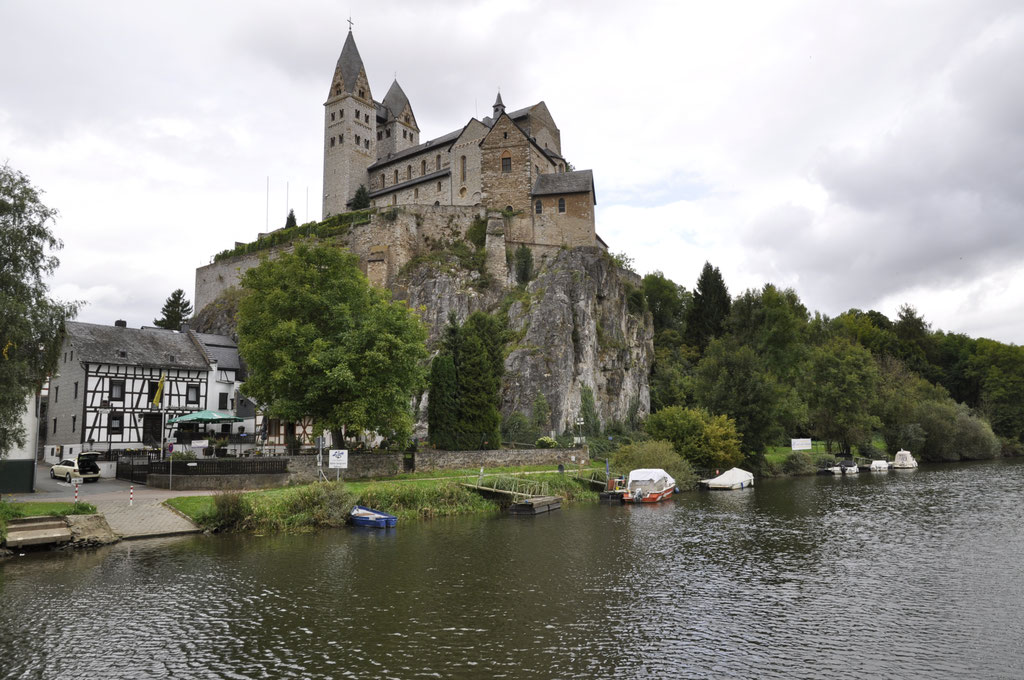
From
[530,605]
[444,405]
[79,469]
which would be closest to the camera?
[530,605]

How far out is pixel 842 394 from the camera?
55.2 m

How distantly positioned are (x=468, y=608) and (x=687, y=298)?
6567 centimetres

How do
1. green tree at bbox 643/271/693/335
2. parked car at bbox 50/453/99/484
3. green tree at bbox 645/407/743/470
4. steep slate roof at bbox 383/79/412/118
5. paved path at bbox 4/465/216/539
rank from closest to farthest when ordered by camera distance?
1. paved path at bbox 4/465/216/539
2. parked car at bbox 50/453/99/484
3. green tree at bbox 645/407/743/470
4. green tree at bbox 643/271/693/335
5. steep slate roof at bbox 383/79/412/118

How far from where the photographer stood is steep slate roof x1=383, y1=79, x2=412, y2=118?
77375 mm

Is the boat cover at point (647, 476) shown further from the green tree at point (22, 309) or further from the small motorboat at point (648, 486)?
the green tree at point (22, 309)

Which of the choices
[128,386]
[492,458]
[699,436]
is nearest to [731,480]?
[699,436]

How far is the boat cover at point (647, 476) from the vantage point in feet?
115

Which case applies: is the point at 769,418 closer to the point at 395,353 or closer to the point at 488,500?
the point at 488,500

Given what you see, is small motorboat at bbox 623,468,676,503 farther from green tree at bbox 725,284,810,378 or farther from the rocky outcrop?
green tree at bbox 725,284,810,378

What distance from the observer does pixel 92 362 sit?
39.9 m

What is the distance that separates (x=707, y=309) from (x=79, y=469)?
52.2 meters

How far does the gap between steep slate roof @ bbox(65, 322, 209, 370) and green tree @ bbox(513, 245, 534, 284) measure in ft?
75.7

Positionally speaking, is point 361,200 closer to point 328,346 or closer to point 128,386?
point 128,386

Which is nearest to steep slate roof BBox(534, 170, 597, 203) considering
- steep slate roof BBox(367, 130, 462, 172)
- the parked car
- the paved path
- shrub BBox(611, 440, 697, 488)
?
steep slate roof BBox(367, 130, 462, 172)
